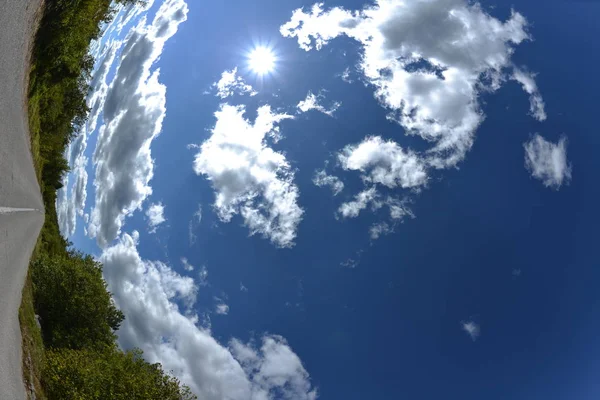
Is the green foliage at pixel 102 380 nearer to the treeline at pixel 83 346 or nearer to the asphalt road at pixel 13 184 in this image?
the treeline at pixel 83 346

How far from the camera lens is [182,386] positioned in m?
33.1

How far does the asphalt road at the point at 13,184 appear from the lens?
1855 cm

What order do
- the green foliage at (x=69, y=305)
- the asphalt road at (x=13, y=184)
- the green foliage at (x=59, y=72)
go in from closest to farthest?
the asphalt road at (x=13, y=184), the green foliage at (x=59, y=72), the green foliage at (x=69, y=305)

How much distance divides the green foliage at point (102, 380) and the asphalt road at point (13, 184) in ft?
19.8

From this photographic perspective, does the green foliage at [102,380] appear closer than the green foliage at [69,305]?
Yes

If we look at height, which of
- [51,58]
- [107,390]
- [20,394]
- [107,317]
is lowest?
[20,394]

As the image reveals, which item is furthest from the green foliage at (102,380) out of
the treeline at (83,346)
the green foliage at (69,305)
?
the green foliage at (69,305)

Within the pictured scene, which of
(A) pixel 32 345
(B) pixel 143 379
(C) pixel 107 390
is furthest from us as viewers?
(B) pixel 143 379

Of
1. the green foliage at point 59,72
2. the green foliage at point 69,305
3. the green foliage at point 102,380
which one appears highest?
the green foliage at point 59,72

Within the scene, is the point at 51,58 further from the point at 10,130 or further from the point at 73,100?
the point at 73,100

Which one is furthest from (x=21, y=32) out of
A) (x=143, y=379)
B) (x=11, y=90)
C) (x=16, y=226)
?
(x=143, y=379)

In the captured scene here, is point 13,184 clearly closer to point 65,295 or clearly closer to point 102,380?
point 102,380

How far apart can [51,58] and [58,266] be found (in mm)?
23118

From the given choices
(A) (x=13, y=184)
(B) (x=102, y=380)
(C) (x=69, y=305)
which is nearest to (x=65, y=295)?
(C) (x=69, y=305)
